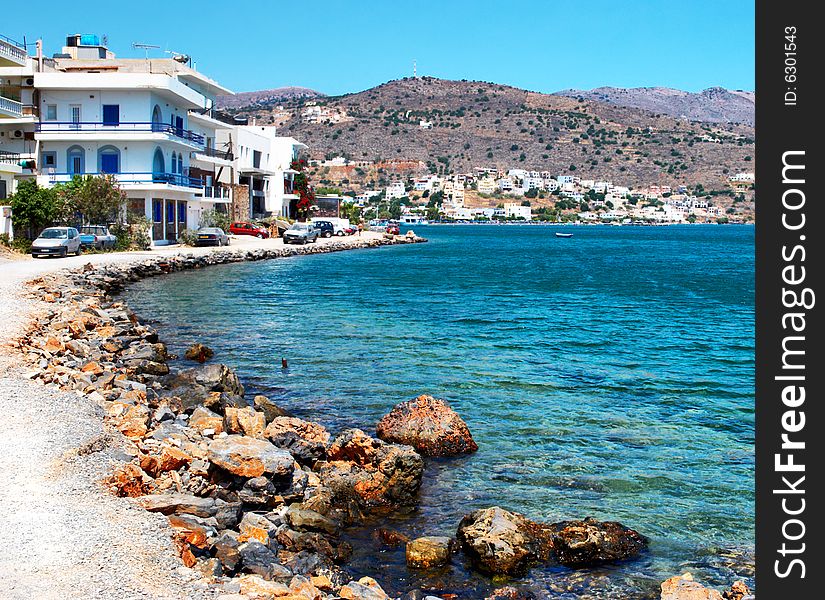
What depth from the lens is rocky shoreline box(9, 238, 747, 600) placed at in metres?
8.23

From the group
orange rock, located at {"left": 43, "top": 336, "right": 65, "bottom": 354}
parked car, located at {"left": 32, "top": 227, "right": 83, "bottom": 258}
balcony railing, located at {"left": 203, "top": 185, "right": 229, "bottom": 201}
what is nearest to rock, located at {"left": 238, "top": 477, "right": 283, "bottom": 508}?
orange rock, located at {"left": 43, "top": 336, "right": 65, "bottom": 354}

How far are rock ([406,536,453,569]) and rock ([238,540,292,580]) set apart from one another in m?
1.58

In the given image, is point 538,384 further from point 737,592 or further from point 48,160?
point 48,160

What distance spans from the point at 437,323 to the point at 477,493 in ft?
57.8

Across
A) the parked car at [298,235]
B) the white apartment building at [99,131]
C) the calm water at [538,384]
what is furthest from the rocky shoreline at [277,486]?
the parked car at [298,235]

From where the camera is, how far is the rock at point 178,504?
872 cm

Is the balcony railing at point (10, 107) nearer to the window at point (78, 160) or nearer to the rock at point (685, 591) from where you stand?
the window at point (78, 160)

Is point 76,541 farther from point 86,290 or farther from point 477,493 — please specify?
point 86,290

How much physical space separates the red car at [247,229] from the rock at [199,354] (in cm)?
5120

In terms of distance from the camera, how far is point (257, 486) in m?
10.3

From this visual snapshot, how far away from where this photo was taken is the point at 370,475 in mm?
11508

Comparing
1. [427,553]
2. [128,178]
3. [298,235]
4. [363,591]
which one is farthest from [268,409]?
[298,235]

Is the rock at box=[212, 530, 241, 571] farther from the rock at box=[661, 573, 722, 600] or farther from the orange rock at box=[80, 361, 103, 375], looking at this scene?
the orange rock at box=[80, 361, 103, 375]

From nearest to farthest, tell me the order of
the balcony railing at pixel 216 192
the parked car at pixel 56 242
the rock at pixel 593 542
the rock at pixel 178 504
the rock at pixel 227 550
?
the rock at pixel 227 550 → the rock at pixel 178 504 → the rock at pixel 593 542 → the parked car at pixel 56 242 → the balcony railing at pixel 216 192
